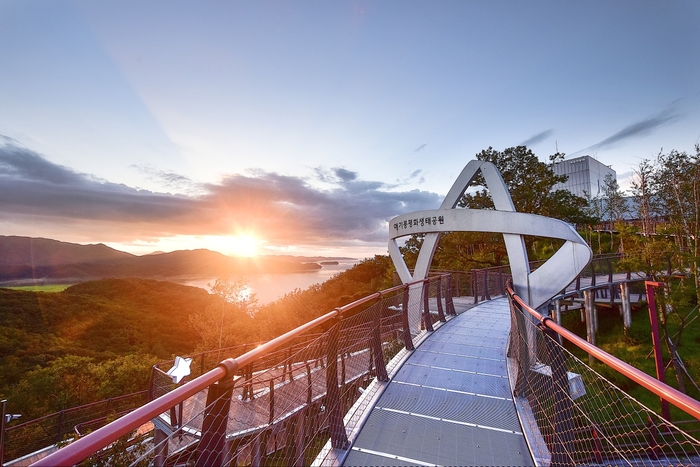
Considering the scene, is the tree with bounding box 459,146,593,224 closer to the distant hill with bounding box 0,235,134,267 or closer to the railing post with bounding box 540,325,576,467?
the railing post with bounding box 540,325,576,467

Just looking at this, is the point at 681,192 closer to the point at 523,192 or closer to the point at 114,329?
the point at 523,192

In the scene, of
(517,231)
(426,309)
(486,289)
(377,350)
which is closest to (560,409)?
(377,350)

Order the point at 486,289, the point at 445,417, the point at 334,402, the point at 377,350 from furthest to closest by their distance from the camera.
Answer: the point at 486,289
the point at 377,350
the point at 445,417
the point at 334,402

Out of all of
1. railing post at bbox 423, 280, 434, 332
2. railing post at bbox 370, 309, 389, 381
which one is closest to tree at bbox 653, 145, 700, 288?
railing post at bbox 423, 280, 434, 332

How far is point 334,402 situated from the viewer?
3.17 meters

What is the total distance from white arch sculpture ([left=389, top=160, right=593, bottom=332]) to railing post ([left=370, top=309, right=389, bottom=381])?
3.81 m

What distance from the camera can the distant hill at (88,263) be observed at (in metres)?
59.3

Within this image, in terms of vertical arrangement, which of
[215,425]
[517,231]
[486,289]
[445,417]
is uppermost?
[517,231]

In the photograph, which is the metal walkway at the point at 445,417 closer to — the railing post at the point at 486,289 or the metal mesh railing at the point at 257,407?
the metal mesh railing at the point at 257,407

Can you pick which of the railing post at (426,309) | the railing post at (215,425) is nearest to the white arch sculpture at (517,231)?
the railing post at (426,309)

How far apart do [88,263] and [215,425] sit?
9038 cm

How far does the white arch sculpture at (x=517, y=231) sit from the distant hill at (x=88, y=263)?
38.1 meters

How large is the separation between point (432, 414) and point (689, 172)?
27002mm

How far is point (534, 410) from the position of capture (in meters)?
3.87
